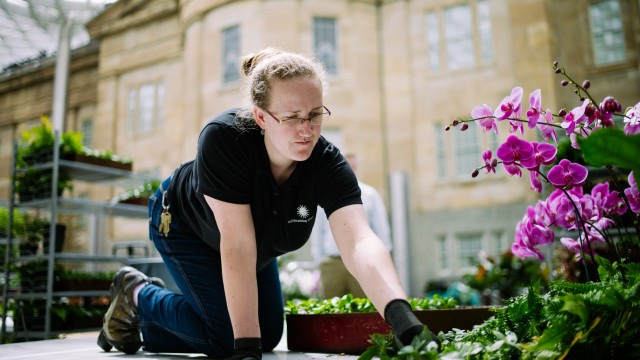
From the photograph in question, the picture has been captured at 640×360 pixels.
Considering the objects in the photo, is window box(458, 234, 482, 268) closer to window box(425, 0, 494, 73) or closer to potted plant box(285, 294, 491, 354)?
window box(425, 0, 494, 73)

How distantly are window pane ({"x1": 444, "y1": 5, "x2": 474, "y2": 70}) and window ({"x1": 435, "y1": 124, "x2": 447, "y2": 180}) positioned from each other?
156cm

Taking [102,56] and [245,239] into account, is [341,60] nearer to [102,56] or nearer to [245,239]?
[102,56]

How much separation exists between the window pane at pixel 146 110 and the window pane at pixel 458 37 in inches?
321

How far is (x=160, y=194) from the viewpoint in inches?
104

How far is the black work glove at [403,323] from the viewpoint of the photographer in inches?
59.8

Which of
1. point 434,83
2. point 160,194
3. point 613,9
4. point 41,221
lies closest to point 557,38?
point 613,9

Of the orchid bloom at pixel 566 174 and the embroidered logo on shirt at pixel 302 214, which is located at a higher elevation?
the orchid bloom at pixel 566 174

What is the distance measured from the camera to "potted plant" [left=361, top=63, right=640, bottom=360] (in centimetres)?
→ 138

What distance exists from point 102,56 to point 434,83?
33.0ft

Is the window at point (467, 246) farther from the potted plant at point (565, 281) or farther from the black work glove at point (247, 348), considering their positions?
the black work glove at point (247, 348)

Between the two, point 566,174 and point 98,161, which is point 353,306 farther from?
point 98,161

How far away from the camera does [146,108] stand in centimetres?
1661

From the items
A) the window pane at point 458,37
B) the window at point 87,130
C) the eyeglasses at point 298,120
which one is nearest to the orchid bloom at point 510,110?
the eyeglasses at point 298,120

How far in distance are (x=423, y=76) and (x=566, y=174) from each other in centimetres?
1222
